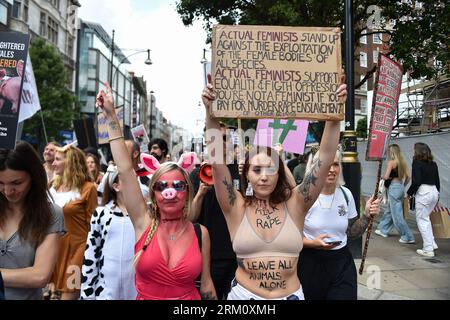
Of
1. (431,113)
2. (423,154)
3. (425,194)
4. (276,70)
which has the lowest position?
(425,194)

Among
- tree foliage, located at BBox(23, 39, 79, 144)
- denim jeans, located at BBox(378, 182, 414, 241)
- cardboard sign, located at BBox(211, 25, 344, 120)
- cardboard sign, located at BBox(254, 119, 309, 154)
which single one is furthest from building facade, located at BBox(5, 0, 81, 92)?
cardboard sign, located at BBox(211, 25, 344, 120)

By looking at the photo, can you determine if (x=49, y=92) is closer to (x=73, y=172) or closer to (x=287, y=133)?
(x=73, y=172)

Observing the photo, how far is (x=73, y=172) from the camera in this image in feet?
15.3

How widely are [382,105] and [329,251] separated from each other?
167cm

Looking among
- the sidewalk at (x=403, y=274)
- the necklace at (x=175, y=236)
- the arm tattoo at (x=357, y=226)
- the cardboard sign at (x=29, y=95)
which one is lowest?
the sidewalk at (x=403, y=274)

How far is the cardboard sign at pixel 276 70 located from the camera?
113 inches

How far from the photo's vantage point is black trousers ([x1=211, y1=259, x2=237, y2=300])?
333 centimetres

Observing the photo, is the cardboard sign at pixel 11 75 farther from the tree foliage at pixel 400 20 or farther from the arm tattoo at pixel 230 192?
the tree foliage at pixel 400 20

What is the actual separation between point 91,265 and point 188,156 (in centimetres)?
136

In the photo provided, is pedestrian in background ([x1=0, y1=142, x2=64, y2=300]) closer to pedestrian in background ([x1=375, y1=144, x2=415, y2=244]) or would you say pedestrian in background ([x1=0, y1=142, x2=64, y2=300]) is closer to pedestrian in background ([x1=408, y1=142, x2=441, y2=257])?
pedestrian in background ([x1=408, y1=142, x2=441, y2=257])

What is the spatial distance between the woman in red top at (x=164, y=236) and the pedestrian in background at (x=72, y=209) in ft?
6.78

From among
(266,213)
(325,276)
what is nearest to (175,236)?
(266,213)

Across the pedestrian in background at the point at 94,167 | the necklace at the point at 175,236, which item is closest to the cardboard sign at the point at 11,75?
the necklace at the point at 175,236
